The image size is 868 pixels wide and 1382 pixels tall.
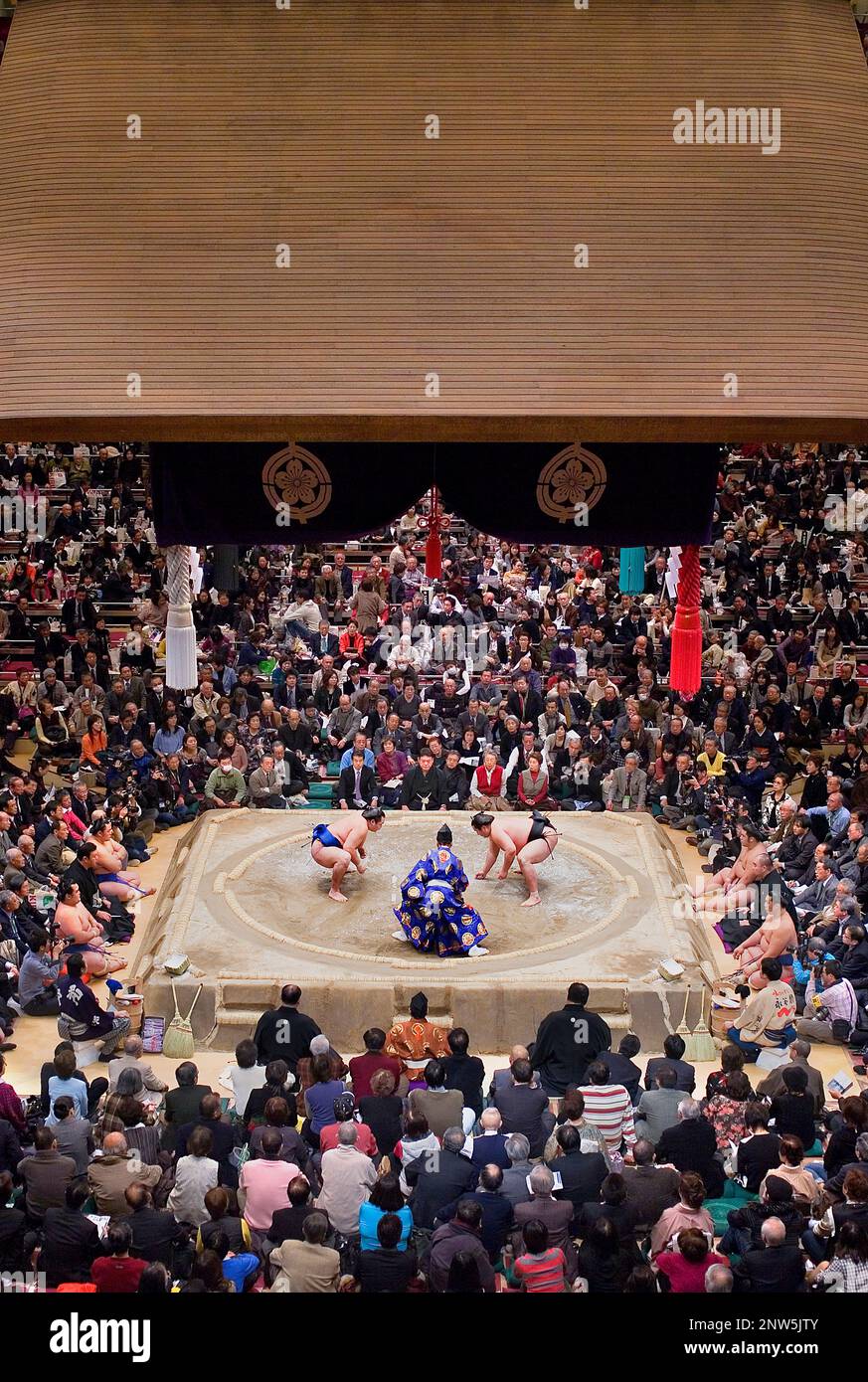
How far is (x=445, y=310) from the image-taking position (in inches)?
261

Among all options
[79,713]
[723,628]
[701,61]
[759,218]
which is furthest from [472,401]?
[723,628]

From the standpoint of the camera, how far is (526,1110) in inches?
228

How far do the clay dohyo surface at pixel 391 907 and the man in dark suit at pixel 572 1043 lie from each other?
0.88 m

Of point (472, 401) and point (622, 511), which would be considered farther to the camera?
point (622, 511)

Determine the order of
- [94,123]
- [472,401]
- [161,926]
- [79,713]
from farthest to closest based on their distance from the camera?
1. [79,713]
2. [161,926]
3. [94,123]
4. [472,401]

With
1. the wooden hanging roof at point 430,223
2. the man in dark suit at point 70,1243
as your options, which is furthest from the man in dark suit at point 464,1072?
the wooden hanging roof at point 430,223

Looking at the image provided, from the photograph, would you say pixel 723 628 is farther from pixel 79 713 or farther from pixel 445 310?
pixel 445 310

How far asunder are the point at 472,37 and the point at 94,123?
1772 mm

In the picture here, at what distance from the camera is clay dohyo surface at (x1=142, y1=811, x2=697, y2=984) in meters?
7.45

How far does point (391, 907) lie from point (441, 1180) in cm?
291

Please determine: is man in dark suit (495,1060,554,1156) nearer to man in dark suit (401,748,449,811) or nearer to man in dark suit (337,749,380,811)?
man in dark suit (401,748,449,811)

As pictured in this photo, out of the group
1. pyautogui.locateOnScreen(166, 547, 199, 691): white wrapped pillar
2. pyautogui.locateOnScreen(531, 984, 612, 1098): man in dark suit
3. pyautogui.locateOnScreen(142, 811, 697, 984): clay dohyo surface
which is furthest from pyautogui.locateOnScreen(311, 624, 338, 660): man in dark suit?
pyautogui.locateOnScreen(531, 984, 612, 1098): man in dark suit

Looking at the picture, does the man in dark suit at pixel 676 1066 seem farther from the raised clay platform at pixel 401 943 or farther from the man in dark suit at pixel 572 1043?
the raised clay platform at pixel 401 943

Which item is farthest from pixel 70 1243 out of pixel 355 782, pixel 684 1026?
pixel 355 782
